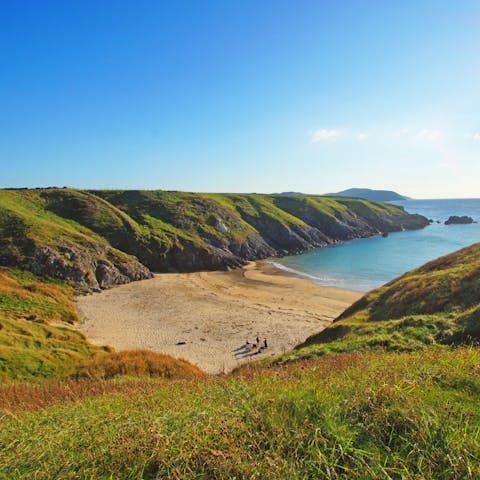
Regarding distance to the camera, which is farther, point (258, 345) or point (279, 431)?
point (258, 345)

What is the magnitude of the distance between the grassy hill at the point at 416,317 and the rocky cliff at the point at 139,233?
4187 centimetres

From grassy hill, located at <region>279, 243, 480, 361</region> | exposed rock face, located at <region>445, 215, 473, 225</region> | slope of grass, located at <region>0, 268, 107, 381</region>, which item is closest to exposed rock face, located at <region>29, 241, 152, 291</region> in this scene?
slope of grass, located at <region>0, 268, 107, 381</region>

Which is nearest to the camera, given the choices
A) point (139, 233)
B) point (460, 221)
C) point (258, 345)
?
point (258, 345)

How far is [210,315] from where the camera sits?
38.5 meters

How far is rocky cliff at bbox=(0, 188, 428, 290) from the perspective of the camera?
48562 mm

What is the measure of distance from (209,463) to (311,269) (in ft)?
224

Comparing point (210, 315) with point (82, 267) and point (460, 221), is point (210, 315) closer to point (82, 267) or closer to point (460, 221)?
point (82, 267)

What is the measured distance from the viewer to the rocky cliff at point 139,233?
48562 mm

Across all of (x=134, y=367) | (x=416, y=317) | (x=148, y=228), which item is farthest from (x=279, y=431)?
(x=148, y=228)

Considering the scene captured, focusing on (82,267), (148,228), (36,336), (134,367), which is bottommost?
(134,367)

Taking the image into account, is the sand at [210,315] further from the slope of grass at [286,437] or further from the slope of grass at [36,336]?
the slope of grass at [286,437]

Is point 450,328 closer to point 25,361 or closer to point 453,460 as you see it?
point 453,460

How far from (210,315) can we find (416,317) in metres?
27.1

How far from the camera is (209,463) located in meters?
3.22
